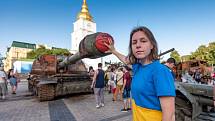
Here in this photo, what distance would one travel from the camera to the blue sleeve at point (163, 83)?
1609 mm

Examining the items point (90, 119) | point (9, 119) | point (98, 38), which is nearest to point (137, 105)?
point (98, 38)

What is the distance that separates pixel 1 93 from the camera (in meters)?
12.3

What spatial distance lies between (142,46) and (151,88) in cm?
34

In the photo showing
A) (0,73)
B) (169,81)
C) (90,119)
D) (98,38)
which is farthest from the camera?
(0,73)

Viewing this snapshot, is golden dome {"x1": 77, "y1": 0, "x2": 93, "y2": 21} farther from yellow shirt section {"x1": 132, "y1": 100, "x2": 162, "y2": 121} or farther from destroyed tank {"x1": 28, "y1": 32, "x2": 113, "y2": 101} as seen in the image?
yellow shirt section {"x1": 132, "y1": 100, "x2": 162, "y2": 121}

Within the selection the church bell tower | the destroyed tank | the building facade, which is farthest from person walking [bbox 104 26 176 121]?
the building facade

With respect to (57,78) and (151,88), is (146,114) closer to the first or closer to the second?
(151,88)

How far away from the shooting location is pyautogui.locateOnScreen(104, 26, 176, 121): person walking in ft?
5.29

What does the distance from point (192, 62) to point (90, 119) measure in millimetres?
20432

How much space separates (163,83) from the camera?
1624 millimetres

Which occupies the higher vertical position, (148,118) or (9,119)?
(148,118)

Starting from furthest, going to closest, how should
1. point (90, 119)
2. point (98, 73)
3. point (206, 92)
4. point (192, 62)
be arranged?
point (192, 62)
point (98, 73)
point (90, 119)
point (206, 92)

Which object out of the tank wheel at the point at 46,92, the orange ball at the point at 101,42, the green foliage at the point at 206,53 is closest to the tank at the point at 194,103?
the orange ball at the point at 101,42

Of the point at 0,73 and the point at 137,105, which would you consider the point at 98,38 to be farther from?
the point at 0,73
